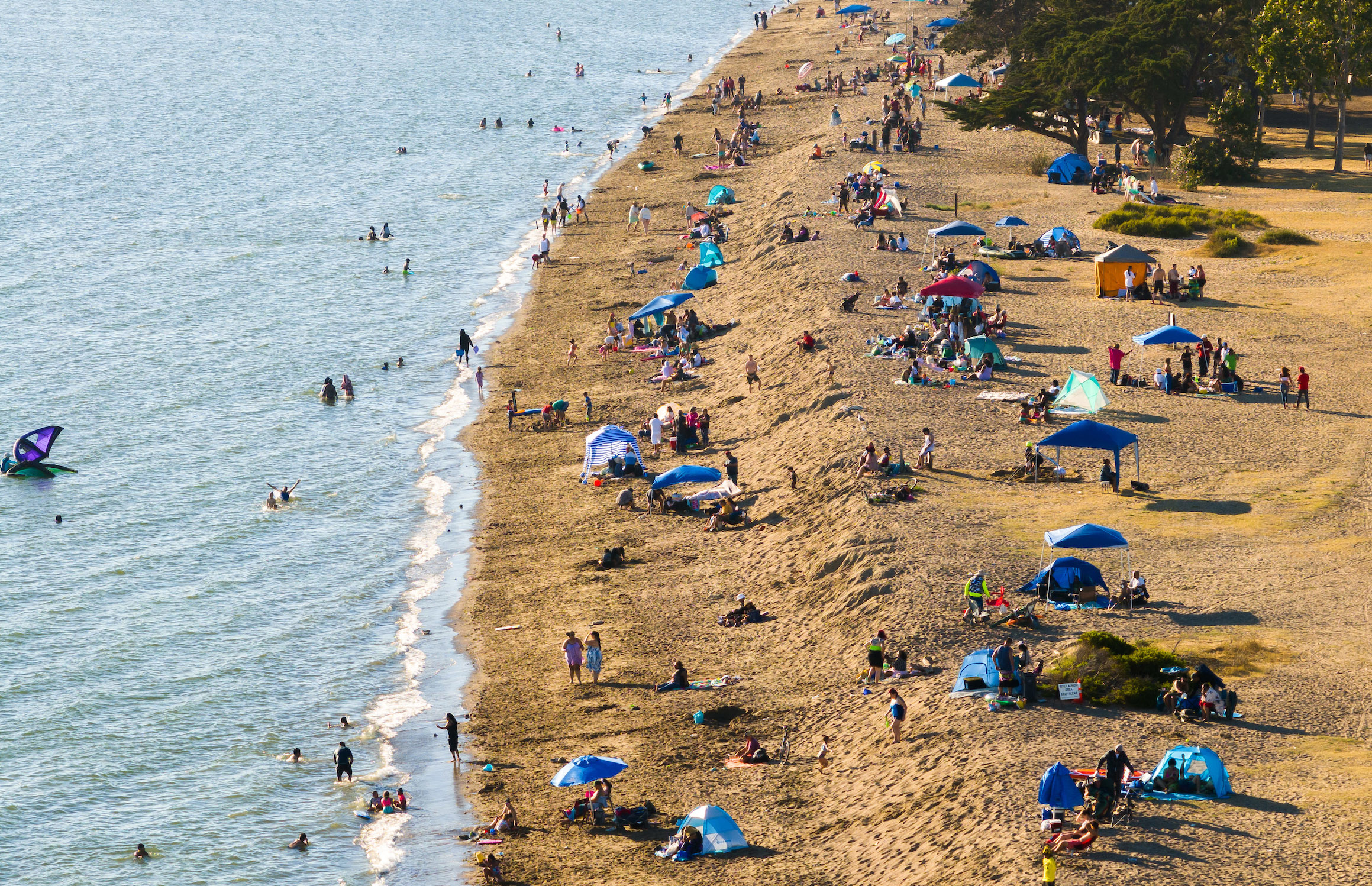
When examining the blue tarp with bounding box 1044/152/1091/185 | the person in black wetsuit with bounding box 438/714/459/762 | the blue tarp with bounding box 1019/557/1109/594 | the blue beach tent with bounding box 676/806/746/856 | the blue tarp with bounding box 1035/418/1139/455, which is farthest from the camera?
the blue tarp with bounding box 1044/152/1091/185

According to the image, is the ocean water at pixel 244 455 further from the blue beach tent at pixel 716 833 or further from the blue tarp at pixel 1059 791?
the blue tarp at pixel 1059 791

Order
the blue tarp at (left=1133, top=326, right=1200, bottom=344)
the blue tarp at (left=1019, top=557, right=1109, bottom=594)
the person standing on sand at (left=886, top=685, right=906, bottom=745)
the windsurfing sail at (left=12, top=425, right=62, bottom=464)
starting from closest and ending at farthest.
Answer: the person standing on sand at (left=886, top=685, right=906, bottom=745)
the blue tarp at (left=1019, top=557, right=1109, bottom=594)
the blue tarp at (left=1133, top=326, right=1200, bottom=344)
the windsurfing sail at (left=12, top=425, right=62, bottom=464)

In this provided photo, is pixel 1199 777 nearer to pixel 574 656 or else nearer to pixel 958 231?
pixel 574 656

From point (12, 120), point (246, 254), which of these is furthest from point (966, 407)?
point (12, 120)

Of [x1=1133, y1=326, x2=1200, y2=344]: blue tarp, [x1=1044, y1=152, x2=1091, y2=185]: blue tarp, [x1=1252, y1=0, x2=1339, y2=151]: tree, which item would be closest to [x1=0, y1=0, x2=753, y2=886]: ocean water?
[x1=1133, y1=326, x2=1200, y2=344]: blue tarp

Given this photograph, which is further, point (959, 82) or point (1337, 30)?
point (959, 82)

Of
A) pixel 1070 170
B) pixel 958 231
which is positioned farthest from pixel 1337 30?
pixel 958 231

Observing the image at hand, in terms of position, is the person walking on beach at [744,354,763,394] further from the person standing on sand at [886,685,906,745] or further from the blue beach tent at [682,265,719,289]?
the person standing on sand at [886,685,906,745]

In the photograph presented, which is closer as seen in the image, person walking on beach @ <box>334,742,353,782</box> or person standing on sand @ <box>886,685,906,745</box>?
person standing on sand @ <box>886,685,906,745</box>

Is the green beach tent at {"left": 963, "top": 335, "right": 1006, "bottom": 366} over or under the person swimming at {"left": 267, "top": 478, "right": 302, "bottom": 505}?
over
